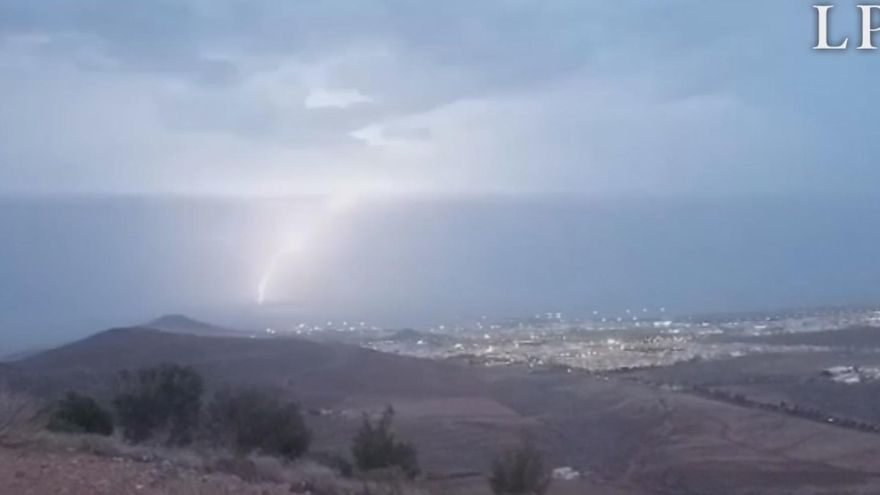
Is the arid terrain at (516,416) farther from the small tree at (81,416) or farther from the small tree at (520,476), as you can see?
the small tree at (81,416)

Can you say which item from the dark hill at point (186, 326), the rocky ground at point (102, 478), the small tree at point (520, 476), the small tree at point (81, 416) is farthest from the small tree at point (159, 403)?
the dark hill at point (186, 326)

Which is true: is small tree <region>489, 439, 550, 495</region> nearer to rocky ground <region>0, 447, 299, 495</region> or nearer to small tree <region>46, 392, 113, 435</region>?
small tree <region>46, 392, 113, 435</region>

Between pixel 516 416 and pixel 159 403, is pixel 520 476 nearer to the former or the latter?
pixel 159 403

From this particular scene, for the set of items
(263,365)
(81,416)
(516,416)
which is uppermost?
(81,416)

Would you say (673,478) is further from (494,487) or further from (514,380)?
(514,380)

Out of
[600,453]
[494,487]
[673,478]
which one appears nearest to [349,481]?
[494,487]

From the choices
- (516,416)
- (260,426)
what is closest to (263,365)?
(516,416)
